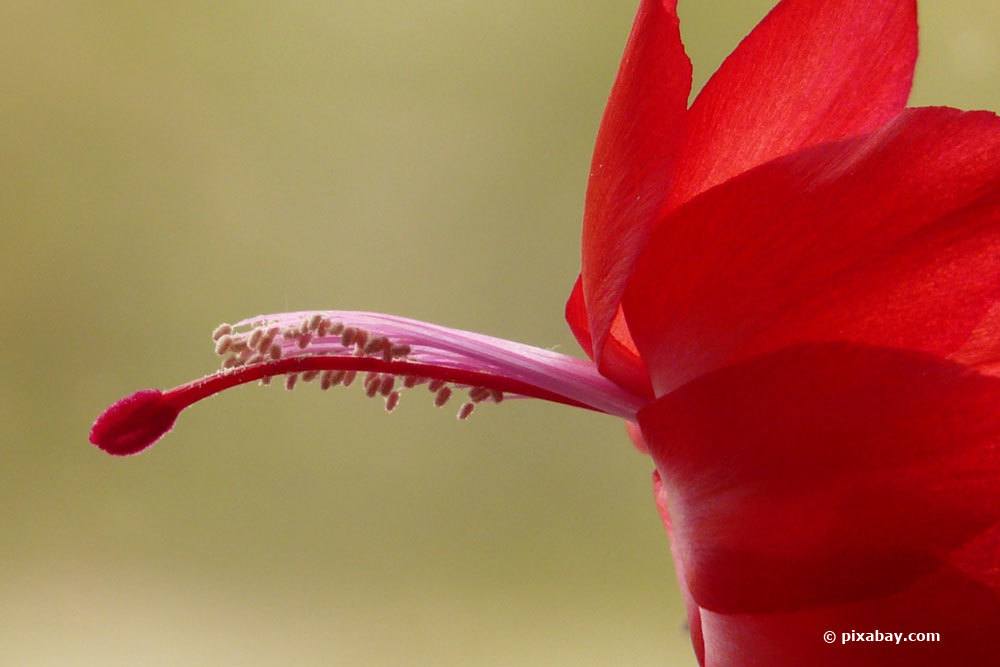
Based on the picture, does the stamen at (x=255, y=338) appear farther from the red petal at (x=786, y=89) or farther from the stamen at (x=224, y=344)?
the red petal at (x=786, y=89)

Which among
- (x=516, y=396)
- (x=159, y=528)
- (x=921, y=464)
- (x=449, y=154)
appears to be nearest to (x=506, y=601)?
(x=159, y=528)

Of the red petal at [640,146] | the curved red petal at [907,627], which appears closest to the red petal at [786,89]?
the red petal at [640,146]

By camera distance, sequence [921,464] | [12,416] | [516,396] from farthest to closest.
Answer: [12,416]
[516,396]
[921,464]

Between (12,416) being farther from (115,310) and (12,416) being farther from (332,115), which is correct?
(332,115)

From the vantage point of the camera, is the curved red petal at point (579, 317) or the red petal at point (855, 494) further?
the curved red petal at point (579, 317)

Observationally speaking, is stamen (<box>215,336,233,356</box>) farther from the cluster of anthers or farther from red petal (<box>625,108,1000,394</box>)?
red petal (<box>625,108,1000,394</box>)

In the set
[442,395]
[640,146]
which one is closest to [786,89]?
[640,146]
